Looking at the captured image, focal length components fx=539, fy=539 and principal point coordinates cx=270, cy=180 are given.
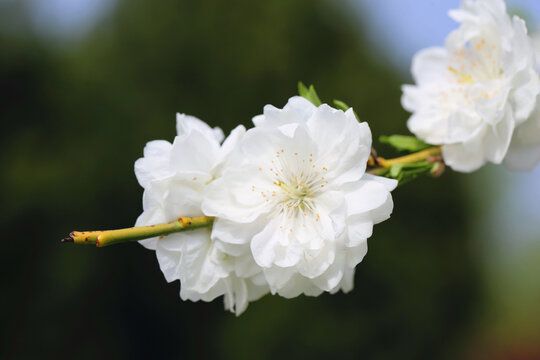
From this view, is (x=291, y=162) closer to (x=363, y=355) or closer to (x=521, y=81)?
(x=521, y=81)

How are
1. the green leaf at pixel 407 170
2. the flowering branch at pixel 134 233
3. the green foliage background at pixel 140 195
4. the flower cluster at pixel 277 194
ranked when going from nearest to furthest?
the flowering branch at pixel 134 233, the flower cluster at pixel 277 194, the green leaf at pixel 407 170, the green foliage background at pixel 140 195

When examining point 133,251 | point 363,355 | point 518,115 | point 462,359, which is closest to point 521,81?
point 518,115

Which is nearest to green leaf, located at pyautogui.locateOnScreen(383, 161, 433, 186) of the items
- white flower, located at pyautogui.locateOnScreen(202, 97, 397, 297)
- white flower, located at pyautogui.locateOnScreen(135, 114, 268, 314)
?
white flower, located at pyautogui.locateOnScreen(202, 97, 397, 297)

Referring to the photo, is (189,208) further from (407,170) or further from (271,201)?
(407,170)

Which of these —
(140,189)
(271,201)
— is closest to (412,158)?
(271,201)

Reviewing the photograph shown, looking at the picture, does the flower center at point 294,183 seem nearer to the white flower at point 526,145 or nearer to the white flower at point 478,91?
the white flower at point 478,91

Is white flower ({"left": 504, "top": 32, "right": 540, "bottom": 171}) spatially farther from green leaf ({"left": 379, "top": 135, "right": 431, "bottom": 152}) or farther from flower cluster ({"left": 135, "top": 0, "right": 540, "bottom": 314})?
green leaf ({"left": 379, "top": 135, "right": 431, "bottom": 152})

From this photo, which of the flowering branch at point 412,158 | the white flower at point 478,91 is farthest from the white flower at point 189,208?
the white flower at point 478,91
